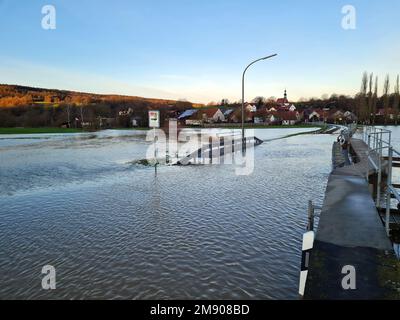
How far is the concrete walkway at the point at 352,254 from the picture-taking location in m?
4.08

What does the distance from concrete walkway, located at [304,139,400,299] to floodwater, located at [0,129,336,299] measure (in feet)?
2.12

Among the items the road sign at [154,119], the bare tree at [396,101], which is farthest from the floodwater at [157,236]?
the bare tree at [396,101]

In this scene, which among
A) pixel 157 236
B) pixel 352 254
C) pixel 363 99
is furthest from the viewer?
pixel 363 99

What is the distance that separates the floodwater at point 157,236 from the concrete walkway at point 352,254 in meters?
0.65

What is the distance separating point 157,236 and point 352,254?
416cm

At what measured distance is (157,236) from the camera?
7.32 metres

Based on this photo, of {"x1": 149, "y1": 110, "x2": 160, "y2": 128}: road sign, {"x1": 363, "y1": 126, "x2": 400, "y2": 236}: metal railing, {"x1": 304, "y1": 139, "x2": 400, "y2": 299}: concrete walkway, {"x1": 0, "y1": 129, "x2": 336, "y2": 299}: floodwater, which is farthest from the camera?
{"x1": 149, "y1": 110, "x2": 160, "y2": 128}: road sign

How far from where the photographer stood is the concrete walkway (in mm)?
4082

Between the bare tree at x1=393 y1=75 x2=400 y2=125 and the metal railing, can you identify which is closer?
the metal railing

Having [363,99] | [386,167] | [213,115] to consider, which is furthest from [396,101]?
[386,167]

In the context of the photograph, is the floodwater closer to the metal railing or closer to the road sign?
the metal railing

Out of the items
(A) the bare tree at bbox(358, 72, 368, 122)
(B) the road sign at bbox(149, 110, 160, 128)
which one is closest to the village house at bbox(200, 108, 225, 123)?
(A) the bare tree at bbox(358, 72, 368, 122)

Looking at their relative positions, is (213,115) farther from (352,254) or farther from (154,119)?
(352,254)
